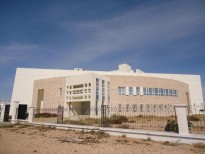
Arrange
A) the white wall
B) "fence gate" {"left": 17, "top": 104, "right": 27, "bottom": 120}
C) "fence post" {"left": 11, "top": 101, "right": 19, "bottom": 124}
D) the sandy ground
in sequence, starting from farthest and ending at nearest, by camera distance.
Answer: the white wall → "fence gate" {"left": 17, "top": 104, "right": 27, "bottom": 120} → "fence post" {"left": 11, "top": 101, "right": 19, "bottom": 124} → the sandy ground

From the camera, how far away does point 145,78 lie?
38.8 m

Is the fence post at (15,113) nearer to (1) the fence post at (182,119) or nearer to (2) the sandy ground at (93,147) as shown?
(2) the sandy ground at (93,147)

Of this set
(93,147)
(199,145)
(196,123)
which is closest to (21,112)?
(93,147)

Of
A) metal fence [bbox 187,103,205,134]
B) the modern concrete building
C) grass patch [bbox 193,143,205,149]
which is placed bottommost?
grass patch [bbox 193,143,205,149]

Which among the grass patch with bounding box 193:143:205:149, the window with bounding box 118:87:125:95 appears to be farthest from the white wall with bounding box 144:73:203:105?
the grass patch with bounding box 193:143:205:149

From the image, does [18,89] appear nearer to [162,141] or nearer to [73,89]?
[73,89]

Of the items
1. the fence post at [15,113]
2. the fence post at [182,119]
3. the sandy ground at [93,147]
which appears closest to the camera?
the sandy ground at [93,147]

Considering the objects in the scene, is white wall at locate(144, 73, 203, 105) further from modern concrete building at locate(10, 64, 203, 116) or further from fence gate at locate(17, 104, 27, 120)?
fence gate at locate(17, 104, 27, 120)

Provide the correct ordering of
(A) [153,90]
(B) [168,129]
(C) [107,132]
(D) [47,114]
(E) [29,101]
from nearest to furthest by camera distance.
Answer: (B) [168,129]
(C) [107,132]
(D) [47,114]
(A) [153,90]
(E) [29,101]

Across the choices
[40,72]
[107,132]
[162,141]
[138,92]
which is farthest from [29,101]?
[162,141]

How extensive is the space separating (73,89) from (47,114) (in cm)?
641

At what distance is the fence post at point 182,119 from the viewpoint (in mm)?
9398

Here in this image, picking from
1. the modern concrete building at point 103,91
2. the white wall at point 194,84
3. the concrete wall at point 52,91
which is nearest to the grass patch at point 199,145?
the modern concrete building at point 103,91

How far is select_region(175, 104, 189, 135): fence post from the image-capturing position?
9.40 meters
